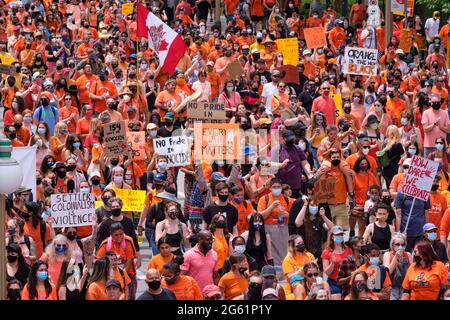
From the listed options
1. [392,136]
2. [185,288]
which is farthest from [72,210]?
[392,136]

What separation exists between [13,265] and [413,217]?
5.21 meters

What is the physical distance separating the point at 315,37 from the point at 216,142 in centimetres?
1028

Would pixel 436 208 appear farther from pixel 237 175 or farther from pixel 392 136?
pixel 392 136

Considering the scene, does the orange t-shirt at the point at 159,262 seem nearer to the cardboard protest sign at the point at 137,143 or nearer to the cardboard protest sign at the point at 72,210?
the cardboard protest sign at the point at 72,210

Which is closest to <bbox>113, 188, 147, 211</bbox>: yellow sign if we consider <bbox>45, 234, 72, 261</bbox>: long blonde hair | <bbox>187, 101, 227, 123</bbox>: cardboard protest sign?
<bbox>45, 234, 72, 261</bbox>: long blonde hair

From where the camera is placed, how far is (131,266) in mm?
17859

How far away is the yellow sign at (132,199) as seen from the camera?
2002cm

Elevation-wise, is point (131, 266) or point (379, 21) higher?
point (379, 21)

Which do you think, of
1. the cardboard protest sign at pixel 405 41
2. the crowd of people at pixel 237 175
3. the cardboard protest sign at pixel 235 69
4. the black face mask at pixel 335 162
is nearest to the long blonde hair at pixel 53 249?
the crowd of people at pixel 237 175

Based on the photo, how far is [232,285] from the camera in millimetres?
17234

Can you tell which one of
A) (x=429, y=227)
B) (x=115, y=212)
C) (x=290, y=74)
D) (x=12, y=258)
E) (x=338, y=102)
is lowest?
(x=12, y=258)

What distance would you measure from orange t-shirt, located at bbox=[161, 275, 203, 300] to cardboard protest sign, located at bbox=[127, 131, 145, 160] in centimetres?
631

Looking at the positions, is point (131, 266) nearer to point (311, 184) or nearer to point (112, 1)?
point (311, 184)

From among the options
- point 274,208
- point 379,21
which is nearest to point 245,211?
point 274,208
